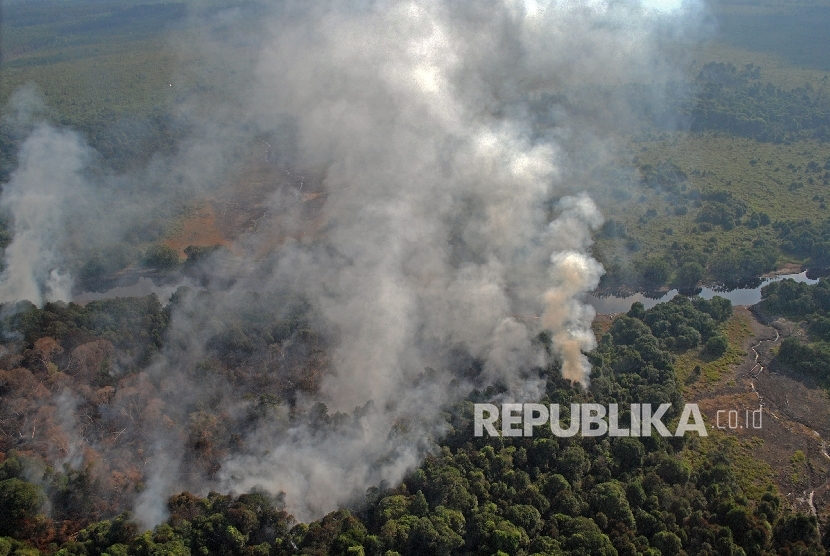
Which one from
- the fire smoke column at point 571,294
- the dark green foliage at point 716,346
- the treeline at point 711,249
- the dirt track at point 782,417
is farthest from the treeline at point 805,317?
the fire smoke column at point 571,294

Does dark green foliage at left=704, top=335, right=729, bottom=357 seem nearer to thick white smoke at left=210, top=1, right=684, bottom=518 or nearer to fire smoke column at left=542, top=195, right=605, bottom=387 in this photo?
Result: fire smoke column at left=542, top=195, right=605, bottom=387

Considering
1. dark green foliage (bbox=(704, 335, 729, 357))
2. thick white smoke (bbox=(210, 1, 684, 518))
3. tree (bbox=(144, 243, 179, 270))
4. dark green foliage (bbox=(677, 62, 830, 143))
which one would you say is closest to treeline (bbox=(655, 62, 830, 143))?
dark green foliage (bbox=(677, 62, 830, 143))

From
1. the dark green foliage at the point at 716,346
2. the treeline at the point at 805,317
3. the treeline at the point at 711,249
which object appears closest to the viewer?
the treeline at the point at 805,317

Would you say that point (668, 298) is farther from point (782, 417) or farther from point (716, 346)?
point (782, 417)

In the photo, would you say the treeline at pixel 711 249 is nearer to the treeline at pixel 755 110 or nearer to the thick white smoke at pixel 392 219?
the thick white smoke at pixel 392 219

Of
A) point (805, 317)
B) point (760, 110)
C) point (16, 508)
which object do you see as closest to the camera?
point (16, 508)

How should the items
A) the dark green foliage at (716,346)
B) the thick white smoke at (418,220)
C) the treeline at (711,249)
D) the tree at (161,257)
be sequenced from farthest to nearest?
the tree at (161,257) → the treeline at (711,249) → the dark green foliage at (716,346) → the thick white smoke at (418,220)

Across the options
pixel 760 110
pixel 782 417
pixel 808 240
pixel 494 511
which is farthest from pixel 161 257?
pixel 760 110
